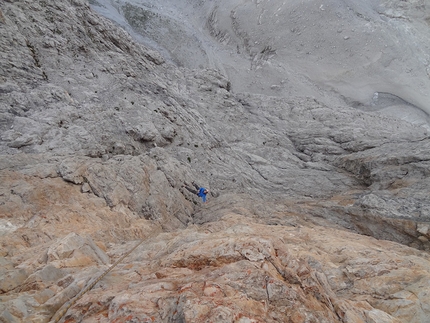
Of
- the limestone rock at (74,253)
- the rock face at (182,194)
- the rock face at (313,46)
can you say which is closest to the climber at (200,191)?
the rock face at (182,194)

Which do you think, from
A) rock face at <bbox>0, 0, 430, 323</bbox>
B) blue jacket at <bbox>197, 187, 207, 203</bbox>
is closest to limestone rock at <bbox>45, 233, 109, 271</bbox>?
rock face at <bbox>0, 0, 430, 323</bbox>

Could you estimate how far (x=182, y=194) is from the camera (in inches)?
647

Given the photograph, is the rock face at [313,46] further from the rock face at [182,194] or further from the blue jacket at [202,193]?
the blue jacket at [202,193]

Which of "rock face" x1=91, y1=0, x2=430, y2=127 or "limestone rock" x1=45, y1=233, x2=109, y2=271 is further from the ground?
"rock face" x1=91, y1=0, x2=430, y2=127

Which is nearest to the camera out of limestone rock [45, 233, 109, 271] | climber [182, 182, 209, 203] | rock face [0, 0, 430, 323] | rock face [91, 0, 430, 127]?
rock face [0, 0, 430, 323]

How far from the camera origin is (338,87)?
33.8 metres

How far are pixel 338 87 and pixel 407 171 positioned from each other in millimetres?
19681

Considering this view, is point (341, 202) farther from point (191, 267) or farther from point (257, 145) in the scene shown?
point (191, 267)

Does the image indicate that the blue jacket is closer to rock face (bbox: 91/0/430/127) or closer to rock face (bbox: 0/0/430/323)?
rock face (bbox: 0/0/430/323)

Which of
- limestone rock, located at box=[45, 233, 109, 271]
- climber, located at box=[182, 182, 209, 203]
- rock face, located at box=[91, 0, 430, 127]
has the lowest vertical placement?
climber, located at box=[182, 182, 209, 203]

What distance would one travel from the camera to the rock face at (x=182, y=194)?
5.84 metres

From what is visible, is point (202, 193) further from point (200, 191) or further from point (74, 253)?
point (74, 253)

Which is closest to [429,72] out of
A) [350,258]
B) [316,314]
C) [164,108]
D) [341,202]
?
[341,202]

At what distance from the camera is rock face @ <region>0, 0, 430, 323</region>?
230 inches
